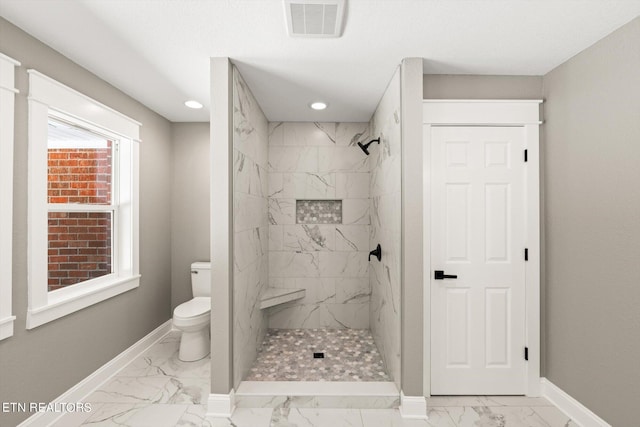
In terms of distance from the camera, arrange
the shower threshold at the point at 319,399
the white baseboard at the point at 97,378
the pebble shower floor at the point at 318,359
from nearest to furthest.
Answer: the white baseboard at the point at 97,378 < the shower threshold at the point at 319,399 < the pebble shower floor at the point at 318,359

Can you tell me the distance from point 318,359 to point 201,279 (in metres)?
1.53

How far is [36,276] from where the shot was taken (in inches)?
70.9

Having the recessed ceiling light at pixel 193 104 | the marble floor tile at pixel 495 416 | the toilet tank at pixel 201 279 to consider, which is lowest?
the marble floor tile at pixel 495 416

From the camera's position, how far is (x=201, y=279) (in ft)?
10.6

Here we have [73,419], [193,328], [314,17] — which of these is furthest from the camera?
[193,328]

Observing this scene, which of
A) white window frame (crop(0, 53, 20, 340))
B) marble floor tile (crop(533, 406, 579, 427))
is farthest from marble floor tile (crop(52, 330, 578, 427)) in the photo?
white window frame (crop(0, 53, 20, 340))

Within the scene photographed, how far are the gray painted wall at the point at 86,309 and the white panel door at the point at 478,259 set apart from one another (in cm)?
258

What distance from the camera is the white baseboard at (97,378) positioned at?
1806 millimetres

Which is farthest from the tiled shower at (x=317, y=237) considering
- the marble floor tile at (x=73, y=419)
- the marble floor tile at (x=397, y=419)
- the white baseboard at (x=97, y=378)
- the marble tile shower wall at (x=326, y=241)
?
the marble floor tile at (x=73, y=419)

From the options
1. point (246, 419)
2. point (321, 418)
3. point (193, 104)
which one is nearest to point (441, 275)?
point (321, 418)

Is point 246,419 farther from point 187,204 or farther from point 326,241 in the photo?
point 187,204

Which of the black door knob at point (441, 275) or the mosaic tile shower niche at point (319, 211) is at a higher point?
Result: the mosaic tile shower niche at point (319, 211)

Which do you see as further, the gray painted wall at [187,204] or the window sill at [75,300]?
the gray painted wall at [187,204]

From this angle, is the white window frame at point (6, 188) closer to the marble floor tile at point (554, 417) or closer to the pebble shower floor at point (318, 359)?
the pebble shower floor at point (318, 359)
